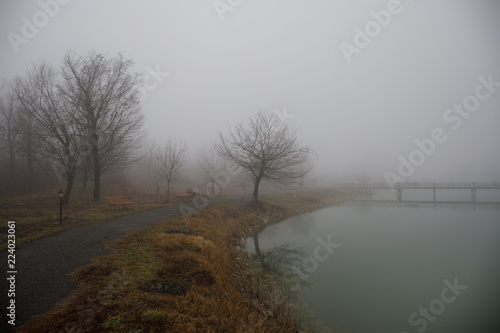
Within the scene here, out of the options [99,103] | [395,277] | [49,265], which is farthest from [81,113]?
[395,277]

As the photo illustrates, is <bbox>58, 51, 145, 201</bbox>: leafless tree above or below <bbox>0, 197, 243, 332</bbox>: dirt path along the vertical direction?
above

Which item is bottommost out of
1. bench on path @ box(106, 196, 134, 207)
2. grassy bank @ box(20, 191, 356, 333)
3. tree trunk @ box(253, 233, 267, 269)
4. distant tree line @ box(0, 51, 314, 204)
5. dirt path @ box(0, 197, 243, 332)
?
tree trunk @ box(253, 233, 267, 269)

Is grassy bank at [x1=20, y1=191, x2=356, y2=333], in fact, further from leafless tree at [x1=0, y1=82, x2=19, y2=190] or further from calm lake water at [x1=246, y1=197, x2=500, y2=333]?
leafless tree at [x1=0, y1=82, x2=19, y2=190]

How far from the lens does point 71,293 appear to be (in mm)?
4328

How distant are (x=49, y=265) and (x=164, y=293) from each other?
325cm

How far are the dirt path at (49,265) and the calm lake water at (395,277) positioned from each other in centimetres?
668

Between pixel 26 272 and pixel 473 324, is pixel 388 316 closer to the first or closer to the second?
pixel 473 324

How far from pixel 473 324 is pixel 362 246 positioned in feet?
20.6

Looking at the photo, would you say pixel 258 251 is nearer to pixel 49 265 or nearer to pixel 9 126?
pixel 49 265

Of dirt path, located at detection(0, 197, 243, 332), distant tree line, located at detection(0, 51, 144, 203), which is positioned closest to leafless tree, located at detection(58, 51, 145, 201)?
distant tree line, located at detection(0, 51, 144, 203)

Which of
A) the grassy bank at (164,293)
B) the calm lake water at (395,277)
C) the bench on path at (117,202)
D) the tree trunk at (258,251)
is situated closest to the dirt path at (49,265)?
the grassy bank at (164,293)

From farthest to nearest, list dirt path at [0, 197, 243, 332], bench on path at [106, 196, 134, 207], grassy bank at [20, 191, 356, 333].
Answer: bench on path at [106, 196, 134, 207] < dirt path at [0, 197, 243, 332] < grassy bank at [20, 191, 356, 333]

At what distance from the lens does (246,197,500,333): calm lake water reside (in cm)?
674

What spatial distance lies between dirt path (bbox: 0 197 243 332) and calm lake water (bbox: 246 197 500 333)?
263 inches
